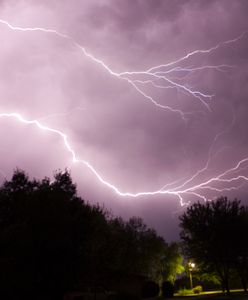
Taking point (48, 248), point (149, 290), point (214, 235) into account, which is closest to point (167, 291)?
point (149, 290)

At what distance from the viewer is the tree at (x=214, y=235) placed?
41531 mm

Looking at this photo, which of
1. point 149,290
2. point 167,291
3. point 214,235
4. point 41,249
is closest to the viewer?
point 41,249

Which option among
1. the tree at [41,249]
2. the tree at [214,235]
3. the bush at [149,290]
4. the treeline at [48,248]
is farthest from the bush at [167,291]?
the tree at [41,249]

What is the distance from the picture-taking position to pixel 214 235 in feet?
136

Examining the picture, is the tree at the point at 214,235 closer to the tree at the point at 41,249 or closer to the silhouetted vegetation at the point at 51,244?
the silhouetted vegetation at the point at 51,244

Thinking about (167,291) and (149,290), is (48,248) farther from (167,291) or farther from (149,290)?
(167,291)

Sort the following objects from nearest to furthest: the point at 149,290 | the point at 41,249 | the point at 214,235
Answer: the point at 41,249, the point at 214,235, the point at 149,290

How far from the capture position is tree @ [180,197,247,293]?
41.5m

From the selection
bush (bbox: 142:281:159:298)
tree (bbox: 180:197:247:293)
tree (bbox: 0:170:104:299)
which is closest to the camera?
tree (bbox: 0:170:104:299)

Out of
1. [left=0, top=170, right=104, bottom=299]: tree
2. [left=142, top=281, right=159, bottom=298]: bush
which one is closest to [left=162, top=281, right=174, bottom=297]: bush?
[left=142, top=281, right=159, bottom=298]: bush

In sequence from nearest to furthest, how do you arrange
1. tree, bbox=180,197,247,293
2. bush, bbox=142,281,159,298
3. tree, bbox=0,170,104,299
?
1. tree, bbox=0,170,104,299
2. tree, bbox=180,197,247,293
3. bush, bbox=142,281,159,298

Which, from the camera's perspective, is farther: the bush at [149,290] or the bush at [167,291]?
the bush at [167,291]

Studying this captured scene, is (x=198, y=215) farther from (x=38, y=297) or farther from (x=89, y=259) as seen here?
(x=38, y=297)

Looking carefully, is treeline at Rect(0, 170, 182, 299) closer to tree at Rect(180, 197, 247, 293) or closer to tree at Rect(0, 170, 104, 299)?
tree at Rect(0, 170, 104, 299)
